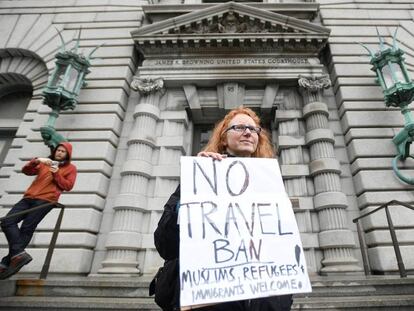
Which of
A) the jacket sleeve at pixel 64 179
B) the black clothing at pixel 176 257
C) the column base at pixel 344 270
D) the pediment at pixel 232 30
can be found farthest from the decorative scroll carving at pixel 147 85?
the black clothing at pixel 176 257

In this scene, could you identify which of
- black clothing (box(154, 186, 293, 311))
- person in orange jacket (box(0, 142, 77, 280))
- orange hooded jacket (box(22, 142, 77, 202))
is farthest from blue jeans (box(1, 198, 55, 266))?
black clothing (box(154, 186, 293, 311))

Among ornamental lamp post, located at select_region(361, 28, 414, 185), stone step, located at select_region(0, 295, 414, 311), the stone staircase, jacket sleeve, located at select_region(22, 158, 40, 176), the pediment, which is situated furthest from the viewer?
the pediment

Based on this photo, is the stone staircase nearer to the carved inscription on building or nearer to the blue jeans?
the blue jeans

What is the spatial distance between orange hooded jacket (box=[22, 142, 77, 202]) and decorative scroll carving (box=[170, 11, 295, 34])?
593 centimetres

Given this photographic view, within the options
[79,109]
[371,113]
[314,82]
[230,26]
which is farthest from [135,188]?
[371,113]

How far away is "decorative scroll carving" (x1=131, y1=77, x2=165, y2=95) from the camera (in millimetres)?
8344

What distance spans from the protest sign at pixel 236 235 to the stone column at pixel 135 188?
17.3ft

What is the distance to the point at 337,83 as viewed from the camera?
841 centimetres

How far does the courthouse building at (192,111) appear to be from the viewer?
21.7 ft

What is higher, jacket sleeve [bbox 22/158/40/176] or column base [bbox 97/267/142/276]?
jacket sleeve [bbox 22/158/40/176]

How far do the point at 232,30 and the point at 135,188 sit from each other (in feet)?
19.9

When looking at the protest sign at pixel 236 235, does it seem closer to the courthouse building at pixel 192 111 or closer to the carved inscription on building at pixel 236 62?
the courthouse building at pixel 192 111

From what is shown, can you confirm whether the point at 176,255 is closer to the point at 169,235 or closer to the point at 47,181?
the point at 169,235

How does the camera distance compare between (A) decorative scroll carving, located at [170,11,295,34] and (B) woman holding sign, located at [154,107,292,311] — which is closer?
(B) woman holding sign, located at [154,107,292,311]
